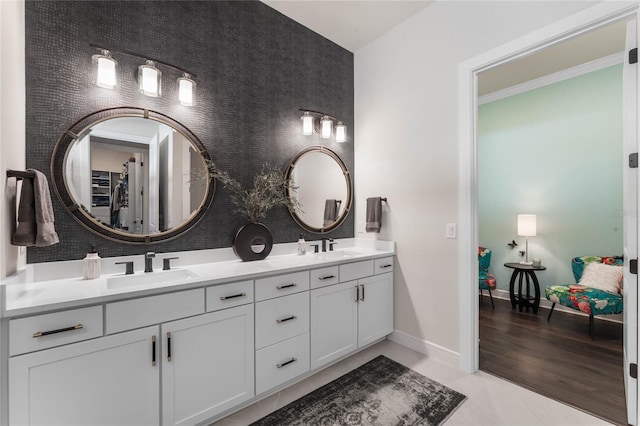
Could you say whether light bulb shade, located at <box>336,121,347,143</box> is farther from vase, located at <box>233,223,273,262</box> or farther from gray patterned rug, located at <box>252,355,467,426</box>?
gray patterned rug, located at <box>252,355,467,426</box>

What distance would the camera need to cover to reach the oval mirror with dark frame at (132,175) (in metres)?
1.70

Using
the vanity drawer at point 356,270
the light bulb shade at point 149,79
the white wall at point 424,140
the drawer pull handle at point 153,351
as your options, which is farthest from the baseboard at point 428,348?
the light bulb shade at point 149,79

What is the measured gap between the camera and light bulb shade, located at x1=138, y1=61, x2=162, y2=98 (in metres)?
1.82

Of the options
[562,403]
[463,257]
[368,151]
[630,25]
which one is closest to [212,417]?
[463,257]

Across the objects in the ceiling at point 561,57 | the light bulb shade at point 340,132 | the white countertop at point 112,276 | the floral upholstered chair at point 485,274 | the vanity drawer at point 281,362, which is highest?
the ceiling at point 561,57

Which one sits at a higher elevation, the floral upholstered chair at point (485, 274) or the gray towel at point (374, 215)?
the gray towel at point (374, 215)

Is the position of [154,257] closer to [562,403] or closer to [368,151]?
[368,151]

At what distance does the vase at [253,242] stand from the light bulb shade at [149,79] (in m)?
1.11

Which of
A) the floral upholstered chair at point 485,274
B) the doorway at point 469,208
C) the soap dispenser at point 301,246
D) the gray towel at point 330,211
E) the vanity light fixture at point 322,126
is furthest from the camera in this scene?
the floral upholstered chair at point 485,274

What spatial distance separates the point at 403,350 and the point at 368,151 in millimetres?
2013

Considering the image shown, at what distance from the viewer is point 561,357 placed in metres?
2.43

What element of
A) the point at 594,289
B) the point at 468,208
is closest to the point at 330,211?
the point at 468,208

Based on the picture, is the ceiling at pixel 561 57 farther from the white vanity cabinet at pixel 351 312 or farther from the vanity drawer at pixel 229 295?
the vanity drawer at pixel 229 295

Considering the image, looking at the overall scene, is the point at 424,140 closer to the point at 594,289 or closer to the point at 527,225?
the point at 527,225
